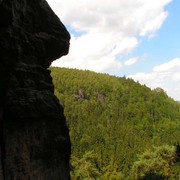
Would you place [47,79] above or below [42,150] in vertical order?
above

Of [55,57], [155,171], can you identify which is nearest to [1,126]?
[55,57]

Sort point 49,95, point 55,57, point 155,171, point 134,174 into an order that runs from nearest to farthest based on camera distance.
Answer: point 49,95 → point 55,57 → point 155,171 → point 134,174

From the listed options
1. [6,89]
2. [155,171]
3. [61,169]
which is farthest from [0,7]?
[155,171]

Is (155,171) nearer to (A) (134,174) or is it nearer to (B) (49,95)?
(A) (134,174)

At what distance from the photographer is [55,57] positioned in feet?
91.0

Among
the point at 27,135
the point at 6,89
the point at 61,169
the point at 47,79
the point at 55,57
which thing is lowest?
the point at 61,169

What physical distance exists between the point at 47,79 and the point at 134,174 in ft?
358

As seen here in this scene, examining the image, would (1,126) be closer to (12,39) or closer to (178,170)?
(12,39)

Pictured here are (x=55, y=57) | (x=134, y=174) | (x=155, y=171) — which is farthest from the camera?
(x=134, y=174)

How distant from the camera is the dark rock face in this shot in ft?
68.8

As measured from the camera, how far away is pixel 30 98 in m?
22.2

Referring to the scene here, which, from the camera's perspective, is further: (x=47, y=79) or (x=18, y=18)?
→ (x=47, y=79)

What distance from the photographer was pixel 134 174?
12875 cm

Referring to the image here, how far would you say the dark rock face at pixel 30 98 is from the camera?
21.0 metres
